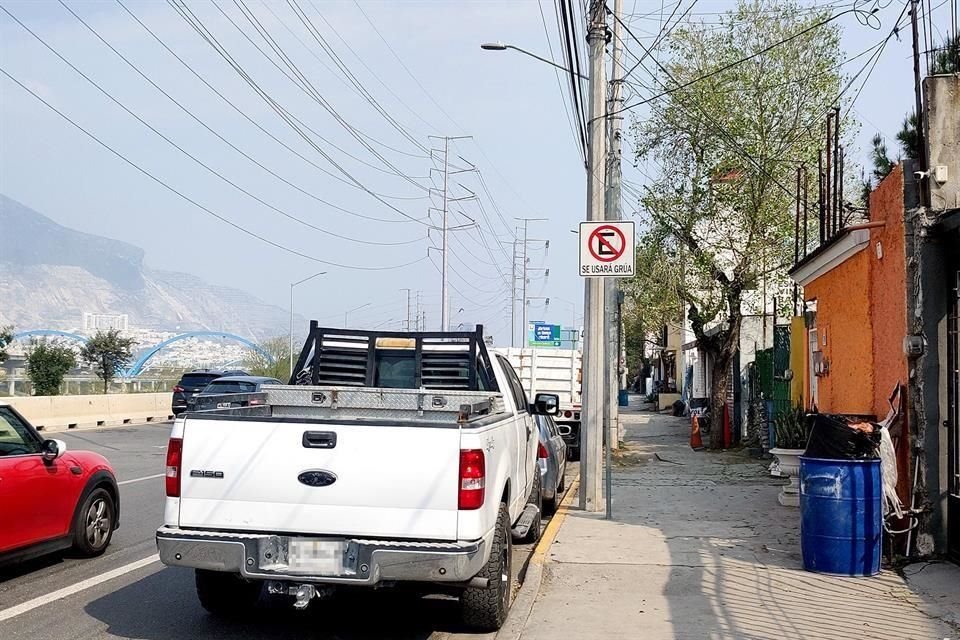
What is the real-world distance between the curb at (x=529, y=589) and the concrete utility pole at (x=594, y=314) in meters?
0.96

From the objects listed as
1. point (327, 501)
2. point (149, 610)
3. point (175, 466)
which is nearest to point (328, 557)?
point (327, 501)

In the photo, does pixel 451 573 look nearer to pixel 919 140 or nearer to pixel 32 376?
pixel 919 140

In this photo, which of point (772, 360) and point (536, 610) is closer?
point (536, 610)

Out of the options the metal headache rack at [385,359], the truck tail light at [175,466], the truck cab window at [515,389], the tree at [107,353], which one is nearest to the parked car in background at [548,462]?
the truck cab window at [515,389]

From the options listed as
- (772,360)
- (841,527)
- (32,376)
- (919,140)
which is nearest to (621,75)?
(772,360)

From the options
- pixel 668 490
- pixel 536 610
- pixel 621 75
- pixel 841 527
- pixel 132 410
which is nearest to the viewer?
pixel 536 610

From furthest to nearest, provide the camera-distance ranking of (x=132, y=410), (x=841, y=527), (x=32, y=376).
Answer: (x=32, y=376) < (x=132, y=410) < (x=841, y=527)

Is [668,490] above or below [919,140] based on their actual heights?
below

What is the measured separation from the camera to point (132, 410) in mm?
35656

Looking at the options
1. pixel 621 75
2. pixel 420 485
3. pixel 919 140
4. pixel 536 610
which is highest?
pixel 621 75

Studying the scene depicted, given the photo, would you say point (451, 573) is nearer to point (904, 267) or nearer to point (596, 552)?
point (596, 552)

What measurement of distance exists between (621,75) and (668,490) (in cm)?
1071

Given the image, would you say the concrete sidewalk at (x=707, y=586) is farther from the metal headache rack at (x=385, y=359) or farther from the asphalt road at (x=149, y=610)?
the metal headache rack at (x=385, y=359)

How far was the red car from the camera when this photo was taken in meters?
8.20
